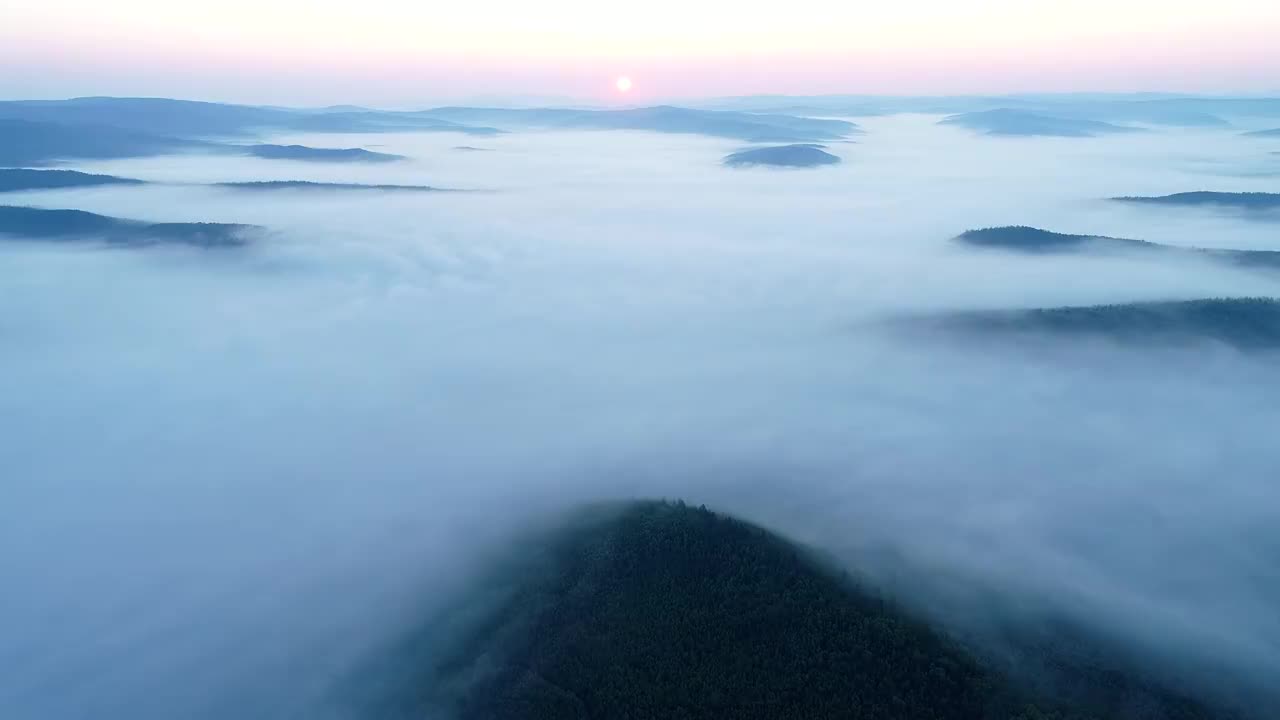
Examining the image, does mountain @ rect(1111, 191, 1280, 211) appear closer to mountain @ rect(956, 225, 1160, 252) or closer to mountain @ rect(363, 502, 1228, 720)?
mountain @ rect(956, 225, 1160, 252)

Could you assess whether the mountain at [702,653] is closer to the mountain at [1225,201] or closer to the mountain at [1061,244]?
the mountain at [1061,244]

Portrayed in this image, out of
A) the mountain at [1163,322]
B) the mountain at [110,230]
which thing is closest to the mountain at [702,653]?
the mountain at [1163,322]

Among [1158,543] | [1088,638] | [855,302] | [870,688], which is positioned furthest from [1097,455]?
[855,302]

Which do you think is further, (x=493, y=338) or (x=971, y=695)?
(x=493, y=338)

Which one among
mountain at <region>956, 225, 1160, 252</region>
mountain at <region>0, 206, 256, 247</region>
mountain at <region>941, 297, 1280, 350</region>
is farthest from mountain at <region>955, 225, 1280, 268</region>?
mountain at <region>0, 206, 256, 247</region>

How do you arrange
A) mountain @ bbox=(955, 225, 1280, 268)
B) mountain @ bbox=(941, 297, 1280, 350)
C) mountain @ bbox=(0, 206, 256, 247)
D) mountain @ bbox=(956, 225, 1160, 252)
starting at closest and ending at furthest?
mountain @ bbox=(941, 297, 1280, 350) → mountain @ bbox=(955, 225, 1280, 268) → mountain @ bbox=(956, 225, 1160, 252) → mountain @ bbox=(0, 206, 256, 247)

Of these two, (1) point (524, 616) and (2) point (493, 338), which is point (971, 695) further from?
(2) point (493, 338)

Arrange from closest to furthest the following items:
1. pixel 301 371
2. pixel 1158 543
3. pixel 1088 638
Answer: pixel 1088 638 → pixel 1158 543 → pixel 301 371

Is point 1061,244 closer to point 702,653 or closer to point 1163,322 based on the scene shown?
point 1163,322
